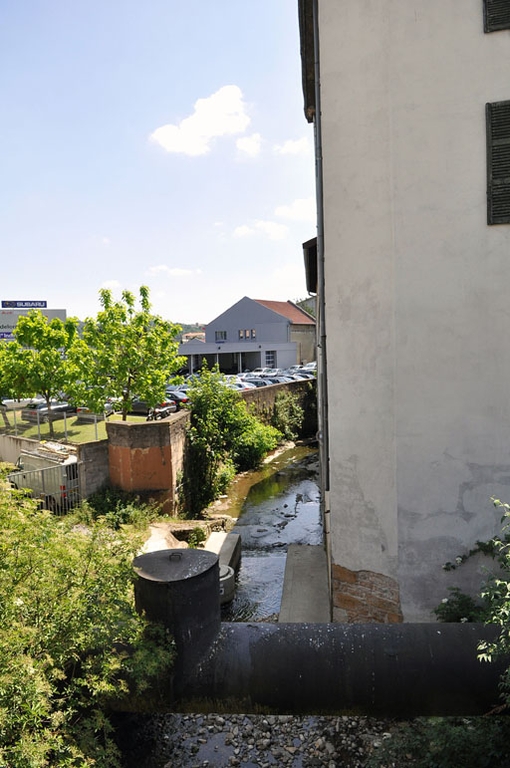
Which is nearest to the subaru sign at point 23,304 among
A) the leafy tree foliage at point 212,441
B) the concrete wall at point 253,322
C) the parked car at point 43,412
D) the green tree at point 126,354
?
the concrete wall at point 253,322

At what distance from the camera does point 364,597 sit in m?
5.80

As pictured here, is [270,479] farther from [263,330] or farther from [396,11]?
[263,330]

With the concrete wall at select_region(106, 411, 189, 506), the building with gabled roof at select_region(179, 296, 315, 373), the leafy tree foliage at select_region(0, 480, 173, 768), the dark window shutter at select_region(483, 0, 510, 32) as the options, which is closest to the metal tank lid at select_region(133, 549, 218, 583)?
the leafy tree foliage at select_region(0, 480, 173, 768)

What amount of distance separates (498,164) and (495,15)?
1385 millimetres

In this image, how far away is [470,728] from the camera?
405cm

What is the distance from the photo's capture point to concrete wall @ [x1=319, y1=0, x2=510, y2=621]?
5.10 m

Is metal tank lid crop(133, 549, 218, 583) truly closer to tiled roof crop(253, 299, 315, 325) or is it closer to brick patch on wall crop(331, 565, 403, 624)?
brick patch on wall crop(331, 565, 403, 624)

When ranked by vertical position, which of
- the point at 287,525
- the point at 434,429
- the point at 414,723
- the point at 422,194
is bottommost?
the point at 287,525

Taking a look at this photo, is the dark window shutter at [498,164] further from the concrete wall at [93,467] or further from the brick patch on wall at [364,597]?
the concrete wall at [93,467]

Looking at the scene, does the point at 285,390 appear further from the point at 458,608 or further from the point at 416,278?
the point at 458,608

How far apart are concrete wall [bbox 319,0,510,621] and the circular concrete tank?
2.50 metres

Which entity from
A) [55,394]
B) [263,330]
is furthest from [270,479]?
[263,330]

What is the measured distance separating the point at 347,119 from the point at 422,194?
115 centimetres

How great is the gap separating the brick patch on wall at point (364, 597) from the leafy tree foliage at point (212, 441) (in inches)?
321
